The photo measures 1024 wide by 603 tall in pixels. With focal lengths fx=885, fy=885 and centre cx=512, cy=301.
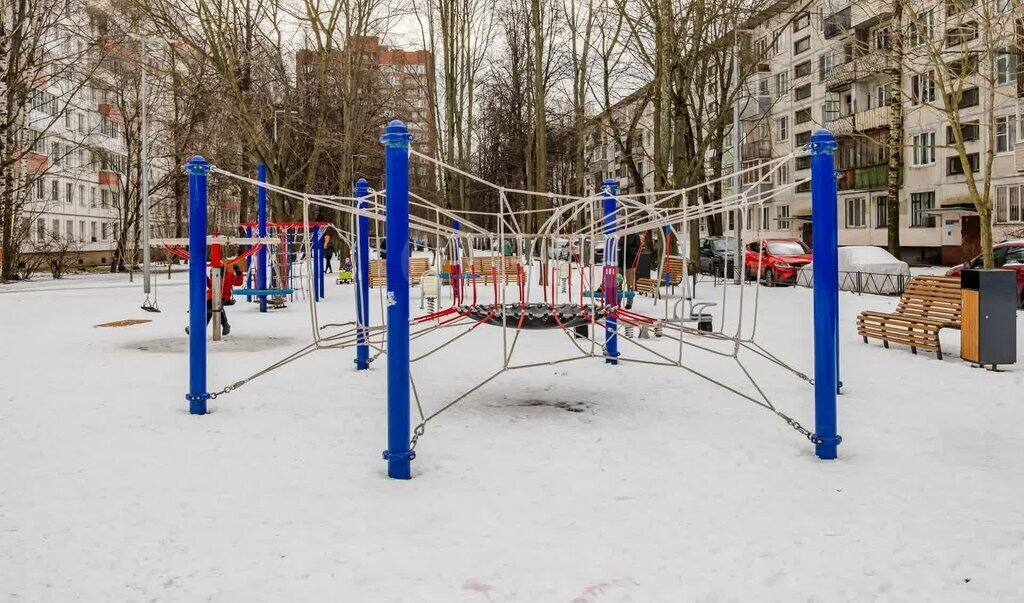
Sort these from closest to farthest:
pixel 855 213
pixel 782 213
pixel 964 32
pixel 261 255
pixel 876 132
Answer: pixel 261 255
pixel 964 32
pixel 876 132
pixel 855 213
pixel 782 213

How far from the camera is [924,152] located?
41.5m

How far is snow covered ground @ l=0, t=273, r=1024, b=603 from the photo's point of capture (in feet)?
11.6

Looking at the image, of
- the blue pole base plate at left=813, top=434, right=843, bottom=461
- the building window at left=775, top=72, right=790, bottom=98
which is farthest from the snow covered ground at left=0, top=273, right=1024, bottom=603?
the building window at left=775, top=72, right=790, bottom=98

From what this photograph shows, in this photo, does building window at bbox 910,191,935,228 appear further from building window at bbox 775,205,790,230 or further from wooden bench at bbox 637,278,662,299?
wooden bench at bbox 637,278,662,299

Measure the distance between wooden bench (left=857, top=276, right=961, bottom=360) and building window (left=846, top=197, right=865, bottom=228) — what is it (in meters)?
39.0

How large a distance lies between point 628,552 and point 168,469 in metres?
2.83

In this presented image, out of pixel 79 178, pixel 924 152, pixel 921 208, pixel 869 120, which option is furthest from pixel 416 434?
pixel 79 178

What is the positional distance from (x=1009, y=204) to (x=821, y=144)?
3516cm

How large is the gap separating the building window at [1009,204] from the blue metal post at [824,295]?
1351 inches

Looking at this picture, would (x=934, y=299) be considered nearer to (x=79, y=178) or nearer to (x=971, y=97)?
(x=971, y=97)

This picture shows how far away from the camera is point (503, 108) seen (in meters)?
45.5

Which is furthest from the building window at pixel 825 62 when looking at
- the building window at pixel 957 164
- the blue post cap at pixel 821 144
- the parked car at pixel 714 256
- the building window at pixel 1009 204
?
the blue post cap at pixel 821 144

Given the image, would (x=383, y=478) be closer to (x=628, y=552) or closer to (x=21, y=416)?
(x=628, y=552)

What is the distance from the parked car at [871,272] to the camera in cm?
2070
